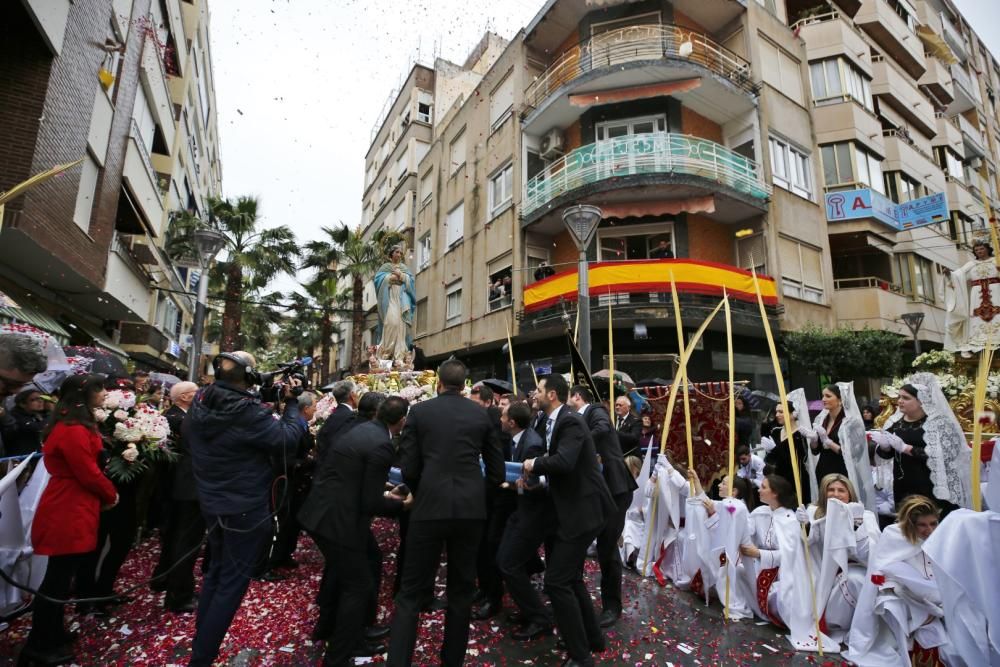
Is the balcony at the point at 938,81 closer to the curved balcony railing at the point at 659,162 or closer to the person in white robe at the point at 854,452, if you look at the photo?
the curved balcony railing at the point at 659,162

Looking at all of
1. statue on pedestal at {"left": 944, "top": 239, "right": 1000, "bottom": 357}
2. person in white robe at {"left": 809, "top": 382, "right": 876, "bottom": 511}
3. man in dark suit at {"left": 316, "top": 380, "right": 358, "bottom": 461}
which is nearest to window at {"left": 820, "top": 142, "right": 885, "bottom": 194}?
statue on pedestal at {"left": 944, "top": 239, "right": 1000, "bottom": 357}

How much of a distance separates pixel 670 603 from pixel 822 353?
12.9 m

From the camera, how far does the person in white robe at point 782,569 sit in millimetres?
4094

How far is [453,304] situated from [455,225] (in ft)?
12.2

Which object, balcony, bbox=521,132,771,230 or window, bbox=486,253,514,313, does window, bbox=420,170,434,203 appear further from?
balcony, bbox=521,132,771,230

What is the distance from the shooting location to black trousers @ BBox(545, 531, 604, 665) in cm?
347

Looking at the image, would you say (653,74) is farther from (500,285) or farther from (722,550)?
(722,550)

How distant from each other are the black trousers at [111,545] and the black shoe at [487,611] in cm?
311

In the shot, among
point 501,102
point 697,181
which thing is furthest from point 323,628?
point 501,102

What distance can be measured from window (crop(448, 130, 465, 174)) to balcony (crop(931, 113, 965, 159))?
22.5m

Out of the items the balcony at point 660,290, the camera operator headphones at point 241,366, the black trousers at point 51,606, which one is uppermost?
the balcony at point 660,290

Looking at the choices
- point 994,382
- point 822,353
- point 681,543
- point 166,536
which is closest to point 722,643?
point 681,543

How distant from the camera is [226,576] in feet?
11.0

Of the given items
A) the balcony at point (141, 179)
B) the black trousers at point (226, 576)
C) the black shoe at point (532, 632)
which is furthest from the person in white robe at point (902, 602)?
the balcony at point (141, 179)
